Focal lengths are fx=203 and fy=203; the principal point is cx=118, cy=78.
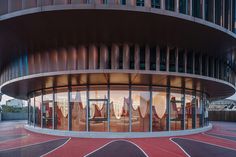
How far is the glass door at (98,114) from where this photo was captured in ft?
51.3

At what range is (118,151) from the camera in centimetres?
1048

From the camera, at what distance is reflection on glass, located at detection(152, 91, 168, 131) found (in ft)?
53.2

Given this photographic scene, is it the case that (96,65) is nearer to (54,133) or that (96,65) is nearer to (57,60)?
(57,60)

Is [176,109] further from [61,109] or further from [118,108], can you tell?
[61,109]

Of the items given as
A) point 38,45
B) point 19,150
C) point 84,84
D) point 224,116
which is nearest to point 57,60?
point 38,45

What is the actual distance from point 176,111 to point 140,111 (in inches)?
136

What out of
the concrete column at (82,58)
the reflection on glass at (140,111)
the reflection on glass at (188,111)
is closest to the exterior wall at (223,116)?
the reflection on glass at (188,111)

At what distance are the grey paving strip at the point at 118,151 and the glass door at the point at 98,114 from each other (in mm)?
→ 3593

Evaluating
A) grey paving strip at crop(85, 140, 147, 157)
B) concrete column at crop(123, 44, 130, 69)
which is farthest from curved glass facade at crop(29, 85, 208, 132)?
grey paving strip at crop(85, 140, 147, 157)

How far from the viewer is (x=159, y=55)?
15211 millimetres

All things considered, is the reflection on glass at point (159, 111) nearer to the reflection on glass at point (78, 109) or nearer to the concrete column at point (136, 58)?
the concrete column at point (136, 58)

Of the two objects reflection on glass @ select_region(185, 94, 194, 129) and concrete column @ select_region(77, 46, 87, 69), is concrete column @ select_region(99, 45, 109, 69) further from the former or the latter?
reflection on glass @ select_region(185, 94, 194, 129)

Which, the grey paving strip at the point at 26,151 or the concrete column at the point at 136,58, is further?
the concrete column at the point at 136,58

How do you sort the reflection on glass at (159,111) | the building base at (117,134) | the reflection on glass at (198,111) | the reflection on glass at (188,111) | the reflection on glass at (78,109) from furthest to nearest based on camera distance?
1. the reflection on glass at (198,111)
2. the reflection on glass at (188,111)
3. the reflection on glass at (159,111)
4. the reflection on glass at (78,109)
5. the building base at (117,134)
